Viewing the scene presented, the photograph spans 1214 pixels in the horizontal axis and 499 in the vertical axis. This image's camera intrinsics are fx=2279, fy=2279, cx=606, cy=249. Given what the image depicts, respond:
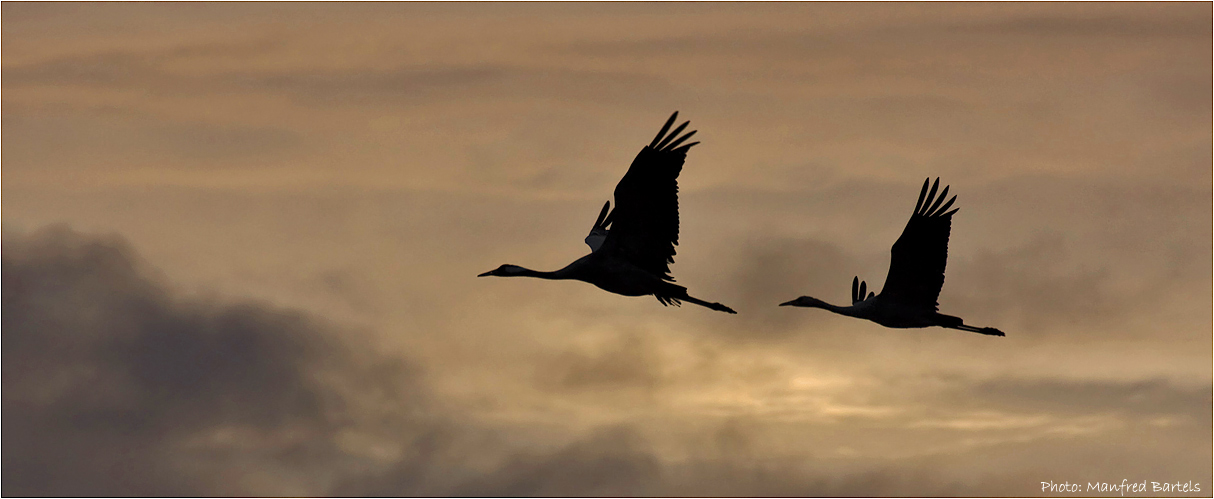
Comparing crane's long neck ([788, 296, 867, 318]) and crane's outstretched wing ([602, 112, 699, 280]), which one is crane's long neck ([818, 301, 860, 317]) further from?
crane's outstretched wing ([602, 112, 699, 280])

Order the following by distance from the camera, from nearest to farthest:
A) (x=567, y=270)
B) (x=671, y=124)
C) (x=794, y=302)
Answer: (x=671, y=124), (x=567, y=270), (x=794, y=302)

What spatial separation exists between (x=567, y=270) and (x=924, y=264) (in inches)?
362

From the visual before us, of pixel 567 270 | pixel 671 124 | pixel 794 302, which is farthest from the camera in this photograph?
pixel 794 302

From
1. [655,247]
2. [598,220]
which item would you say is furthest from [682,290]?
[598,220]

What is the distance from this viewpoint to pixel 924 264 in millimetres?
58438

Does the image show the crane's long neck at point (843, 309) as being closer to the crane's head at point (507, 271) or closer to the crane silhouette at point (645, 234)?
the crane silhouette at point (645, 234)

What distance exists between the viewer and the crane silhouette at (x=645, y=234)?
54.0 m

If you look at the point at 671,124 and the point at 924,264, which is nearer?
the point at 671,124

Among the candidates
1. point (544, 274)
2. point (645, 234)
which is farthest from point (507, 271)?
A: point (645, 234)

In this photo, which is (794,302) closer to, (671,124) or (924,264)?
(924,264)

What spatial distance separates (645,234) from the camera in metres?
55.9

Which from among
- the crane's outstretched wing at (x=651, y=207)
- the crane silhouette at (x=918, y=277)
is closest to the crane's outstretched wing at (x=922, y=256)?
the crane silhouette at (x=918, y=277)

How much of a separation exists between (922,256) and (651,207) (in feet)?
25.6

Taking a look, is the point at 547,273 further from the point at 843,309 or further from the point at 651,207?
the point at 843,309
